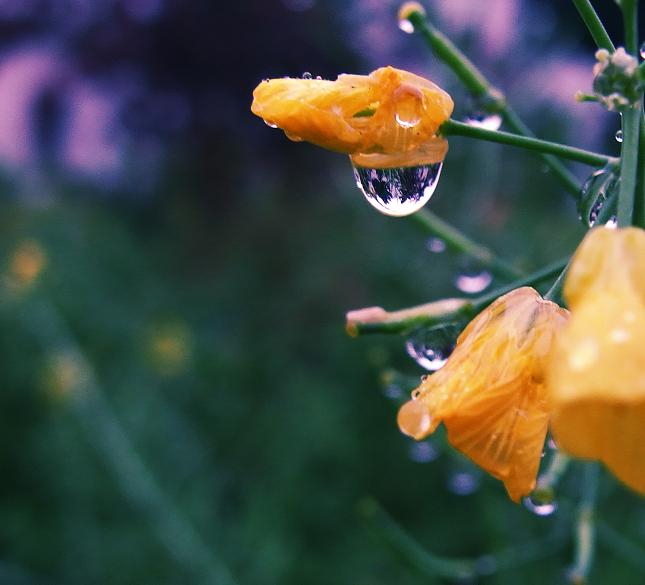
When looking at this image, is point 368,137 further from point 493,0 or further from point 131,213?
point 131,213

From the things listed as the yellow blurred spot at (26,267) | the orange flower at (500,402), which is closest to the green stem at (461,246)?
the orange flower at (500,402)

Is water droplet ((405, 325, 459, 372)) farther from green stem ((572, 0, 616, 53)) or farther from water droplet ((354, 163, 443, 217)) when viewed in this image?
green stem ((572, 0, 616, 53))

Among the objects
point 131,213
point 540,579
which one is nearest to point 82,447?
point 540,579

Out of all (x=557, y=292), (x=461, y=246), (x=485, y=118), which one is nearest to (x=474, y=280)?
(x=461, y=246)

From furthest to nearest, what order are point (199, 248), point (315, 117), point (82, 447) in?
point (199, 248), point (82, 447), point (315, 117)

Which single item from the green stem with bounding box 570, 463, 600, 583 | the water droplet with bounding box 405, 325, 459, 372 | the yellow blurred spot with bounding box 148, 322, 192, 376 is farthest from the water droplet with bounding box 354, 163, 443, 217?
the yellow blurred spot with bounding box 148, 322, 192, 376

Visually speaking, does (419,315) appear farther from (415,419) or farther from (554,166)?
(554,166)
